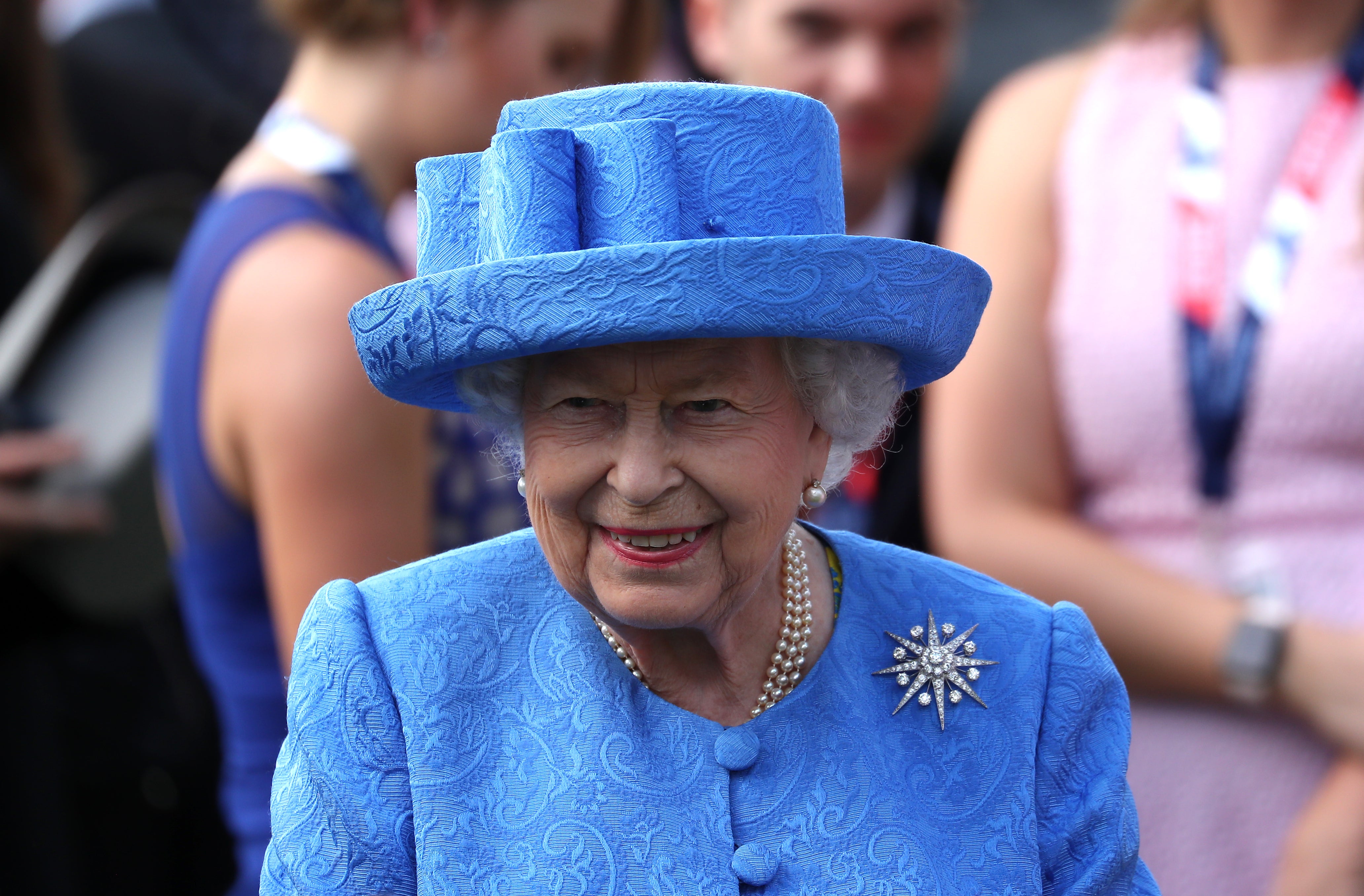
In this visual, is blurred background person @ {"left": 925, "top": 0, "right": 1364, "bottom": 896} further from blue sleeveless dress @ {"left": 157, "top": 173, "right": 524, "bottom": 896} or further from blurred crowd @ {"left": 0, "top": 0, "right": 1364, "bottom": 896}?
blue sleeveless dress @ {"left": 157, "top": 173, "right": 524, "bottom": 896}

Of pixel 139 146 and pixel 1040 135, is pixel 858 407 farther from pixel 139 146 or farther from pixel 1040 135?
pixel 139 146

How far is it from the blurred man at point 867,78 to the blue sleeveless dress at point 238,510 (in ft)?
2.77

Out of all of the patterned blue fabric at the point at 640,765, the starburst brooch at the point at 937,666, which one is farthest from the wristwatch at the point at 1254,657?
the starburst brooch at the point at 937,666

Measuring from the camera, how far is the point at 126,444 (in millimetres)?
3354

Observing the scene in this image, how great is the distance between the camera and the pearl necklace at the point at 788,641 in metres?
1.73

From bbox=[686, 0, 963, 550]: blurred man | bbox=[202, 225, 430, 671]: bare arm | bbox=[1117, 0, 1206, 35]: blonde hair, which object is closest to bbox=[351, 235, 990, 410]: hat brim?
bbox=[202, 225, 430, 671]: bare arm

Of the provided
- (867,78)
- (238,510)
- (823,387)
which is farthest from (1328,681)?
(238,510)

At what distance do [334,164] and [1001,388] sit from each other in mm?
1258

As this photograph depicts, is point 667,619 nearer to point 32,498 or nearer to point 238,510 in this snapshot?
point 238,510

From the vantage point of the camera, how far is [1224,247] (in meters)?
2.41

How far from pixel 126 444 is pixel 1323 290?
8.20 feet

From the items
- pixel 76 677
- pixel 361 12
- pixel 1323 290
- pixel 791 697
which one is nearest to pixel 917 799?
pixel 791 697

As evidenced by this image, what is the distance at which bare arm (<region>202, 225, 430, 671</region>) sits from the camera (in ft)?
8.02

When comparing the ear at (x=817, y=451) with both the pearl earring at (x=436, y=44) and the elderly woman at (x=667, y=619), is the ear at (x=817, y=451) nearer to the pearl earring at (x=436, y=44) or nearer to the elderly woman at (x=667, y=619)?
the elderly woman at (x=667, y=619)
